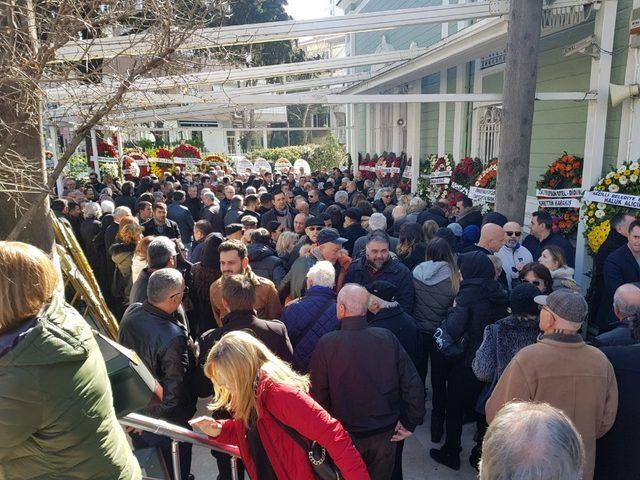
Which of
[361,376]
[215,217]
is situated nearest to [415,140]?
[215,217]

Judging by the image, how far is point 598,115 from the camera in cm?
693

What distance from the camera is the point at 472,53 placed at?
Result: 9.80 meters

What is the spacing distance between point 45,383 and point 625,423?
2768 millimetres

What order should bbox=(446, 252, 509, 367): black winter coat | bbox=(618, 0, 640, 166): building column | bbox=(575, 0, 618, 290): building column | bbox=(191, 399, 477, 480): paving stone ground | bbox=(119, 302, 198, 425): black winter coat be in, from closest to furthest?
bbox=(119, 302, 198, 425): black winter coat → bbox=(446, 252, 509, 367): black winter coat → bbox=(191, 399, 477, 480): paving stone ground → bbox=(618, 0, 640, 166): building column → bbox=(575, 0, 618, 290): building column

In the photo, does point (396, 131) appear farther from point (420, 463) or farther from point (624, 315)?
point (624, 315)

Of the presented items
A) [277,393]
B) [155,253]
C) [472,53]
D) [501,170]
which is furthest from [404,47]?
[277,393]

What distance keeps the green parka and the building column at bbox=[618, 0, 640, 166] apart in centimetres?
709

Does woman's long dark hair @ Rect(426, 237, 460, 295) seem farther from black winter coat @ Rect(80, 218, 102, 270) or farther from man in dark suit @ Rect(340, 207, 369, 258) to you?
black winter coat @ Rect(80, 218, 102, 270)

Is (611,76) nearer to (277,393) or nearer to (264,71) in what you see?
(264,71)

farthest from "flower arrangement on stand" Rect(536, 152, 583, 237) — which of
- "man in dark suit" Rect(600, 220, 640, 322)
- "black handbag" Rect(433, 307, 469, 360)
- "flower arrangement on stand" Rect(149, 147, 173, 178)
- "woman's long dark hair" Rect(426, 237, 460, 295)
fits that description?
"flower arrangement on stand" Rect(149, 147, 173, 178)

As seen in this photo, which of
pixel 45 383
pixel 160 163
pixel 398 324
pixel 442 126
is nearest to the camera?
pixel 45 383

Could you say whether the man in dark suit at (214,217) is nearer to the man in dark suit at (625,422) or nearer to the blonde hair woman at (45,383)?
the blonde hair woman at (45,383)

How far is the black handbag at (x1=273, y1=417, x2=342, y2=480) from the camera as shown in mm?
2289

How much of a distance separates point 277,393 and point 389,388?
0.94 metres
